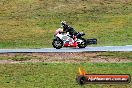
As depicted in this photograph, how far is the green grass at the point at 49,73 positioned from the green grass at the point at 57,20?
11761 millimetres

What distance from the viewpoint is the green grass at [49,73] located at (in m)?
20.9

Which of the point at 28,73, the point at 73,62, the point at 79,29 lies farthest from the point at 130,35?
the point at 28,73

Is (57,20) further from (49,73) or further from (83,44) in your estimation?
(49,73)

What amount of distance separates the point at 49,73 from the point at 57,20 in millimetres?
25609

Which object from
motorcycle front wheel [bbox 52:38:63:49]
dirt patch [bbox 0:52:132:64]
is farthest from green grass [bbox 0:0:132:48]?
dirt patch [bbox 0:52:132:64]

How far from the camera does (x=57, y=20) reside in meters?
48.6

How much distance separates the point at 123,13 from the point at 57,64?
2765 cm

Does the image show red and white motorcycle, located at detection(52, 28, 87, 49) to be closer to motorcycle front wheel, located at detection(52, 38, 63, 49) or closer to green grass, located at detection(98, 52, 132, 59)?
motorcycle front wheel, located at detection(52, 38, 63, 49)

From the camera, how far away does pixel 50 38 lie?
1612 inches

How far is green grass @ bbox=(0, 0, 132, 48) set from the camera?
40.9 meters

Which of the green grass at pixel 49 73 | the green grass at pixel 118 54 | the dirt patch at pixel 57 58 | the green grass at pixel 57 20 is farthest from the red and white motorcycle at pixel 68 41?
the green grass at pixel 49 73

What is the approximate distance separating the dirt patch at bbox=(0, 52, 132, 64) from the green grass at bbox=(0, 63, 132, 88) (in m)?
1.29

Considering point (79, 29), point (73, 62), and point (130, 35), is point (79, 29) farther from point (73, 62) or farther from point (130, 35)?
point (73, 62)

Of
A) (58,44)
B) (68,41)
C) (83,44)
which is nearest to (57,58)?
(58,44)
